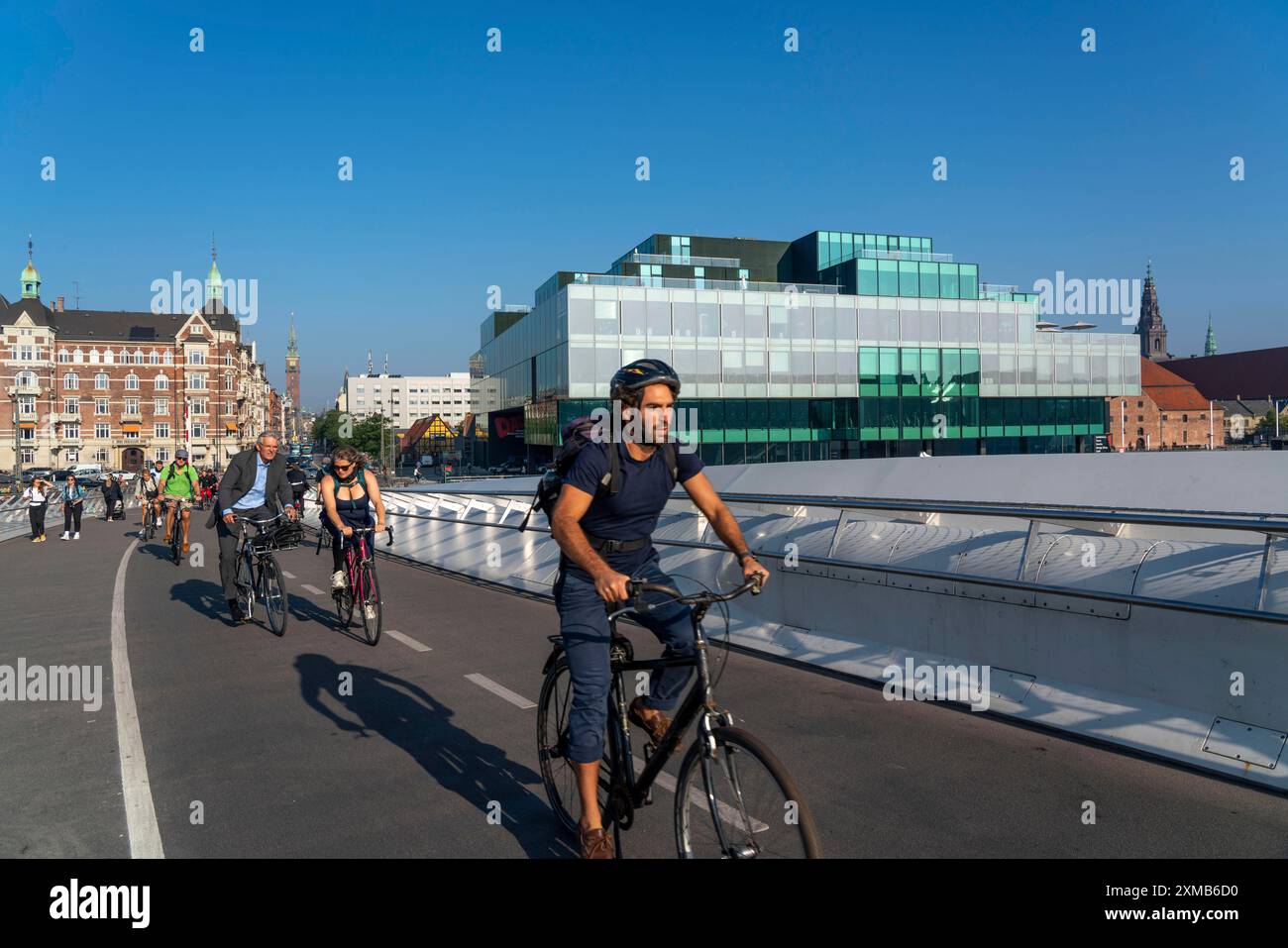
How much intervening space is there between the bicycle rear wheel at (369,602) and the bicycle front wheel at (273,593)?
815 mm

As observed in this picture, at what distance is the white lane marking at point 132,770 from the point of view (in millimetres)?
4344

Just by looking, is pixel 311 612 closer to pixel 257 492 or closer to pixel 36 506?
pixel 257 492

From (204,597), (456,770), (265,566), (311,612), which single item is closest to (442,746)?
(456,770)

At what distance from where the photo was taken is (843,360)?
53.7 metres

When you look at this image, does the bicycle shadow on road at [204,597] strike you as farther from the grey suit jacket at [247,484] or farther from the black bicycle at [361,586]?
the black bicycle at [361,586]

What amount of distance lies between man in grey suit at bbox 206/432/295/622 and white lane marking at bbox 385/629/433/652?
1.79m

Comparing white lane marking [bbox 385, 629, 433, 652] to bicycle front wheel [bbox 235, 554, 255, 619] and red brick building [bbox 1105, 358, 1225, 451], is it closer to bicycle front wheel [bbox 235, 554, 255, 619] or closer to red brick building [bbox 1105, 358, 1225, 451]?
bicycle front wheel [bbox 235, 554, 255, 619]

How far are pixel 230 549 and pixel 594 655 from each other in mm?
8030

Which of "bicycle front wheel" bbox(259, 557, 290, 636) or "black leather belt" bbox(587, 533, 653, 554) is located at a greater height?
"black leather belt" bbox(587, 533, 653, 554)

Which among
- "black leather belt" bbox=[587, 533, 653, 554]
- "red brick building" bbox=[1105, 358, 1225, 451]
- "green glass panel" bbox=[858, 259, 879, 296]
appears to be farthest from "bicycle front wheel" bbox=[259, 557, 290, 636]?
"red brick building" bbox=[1105, 358, 1225, 451]

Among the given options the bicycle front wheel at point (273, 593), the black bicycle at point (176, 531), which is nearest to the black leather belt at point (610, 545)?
the bicycle front wheel at point (273, 593)

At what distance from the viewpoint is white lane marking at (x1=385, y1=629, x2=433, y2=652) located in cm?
888
